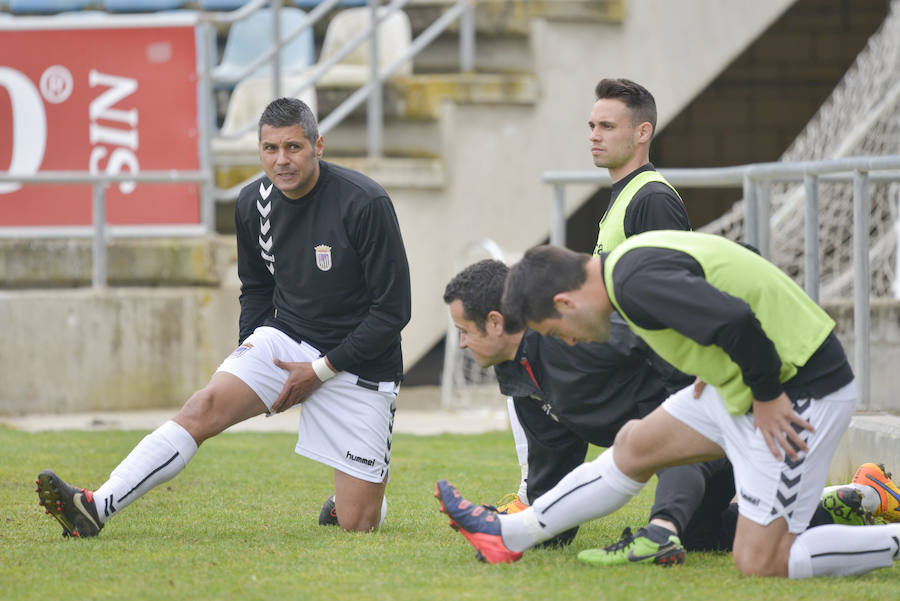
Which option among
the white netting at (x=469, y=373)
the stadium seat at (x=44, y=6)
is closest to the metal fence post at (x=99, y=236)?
the white netting at (x=469, y=373)

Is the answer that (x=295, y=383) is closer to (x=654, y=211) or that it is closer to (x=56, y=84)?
(x=654, y=211)

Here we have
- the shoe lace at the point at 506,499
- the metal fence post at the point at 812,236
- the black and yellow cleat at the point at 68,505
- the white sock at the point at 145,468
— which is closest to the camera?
the black and yellow cleat at the point at 68,505

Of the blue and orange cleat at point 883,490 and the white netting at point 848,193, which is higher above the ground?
the white netting at point 848,193

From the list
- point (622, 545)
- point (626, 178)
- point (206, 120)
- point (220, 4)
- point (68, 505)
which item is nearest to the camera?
point (622, 545)

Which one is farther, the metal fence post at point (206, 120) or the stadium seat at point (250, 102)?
the stadium seat at point (250, 102)

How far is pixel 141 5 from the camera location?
1432cm

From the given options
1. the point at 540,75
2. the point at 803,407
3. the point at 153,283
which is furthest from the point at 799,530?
the point at 540,75

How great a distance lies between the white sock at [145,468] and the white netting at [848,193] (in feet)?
14.8

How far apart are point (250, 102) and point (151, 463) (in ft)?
23.8

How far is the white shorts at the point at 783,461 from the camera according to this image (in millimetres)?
4281

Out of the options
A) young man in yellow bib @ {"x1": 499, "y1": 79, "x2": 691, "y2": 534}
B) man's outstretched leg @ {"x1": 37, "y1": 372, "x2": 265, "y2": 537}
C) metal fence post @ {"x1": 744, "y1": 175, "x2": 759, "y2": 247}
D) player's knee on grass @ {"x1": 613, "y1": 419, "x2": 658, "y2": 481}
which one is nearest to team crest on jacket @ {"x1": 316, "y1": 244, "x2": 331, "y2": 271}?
man's outstretched leg @ {"x1": 37, "y1": 372, "x2": 265, "y2": 537}

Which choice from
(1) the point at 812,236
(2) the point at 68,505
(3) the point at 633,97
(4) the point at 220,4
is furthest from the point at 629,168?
(4) the point at 220,4

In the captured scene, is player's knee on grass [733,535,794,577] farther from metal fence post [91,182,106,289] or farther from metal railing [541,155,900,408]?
metal fence post [91,182,106,289]

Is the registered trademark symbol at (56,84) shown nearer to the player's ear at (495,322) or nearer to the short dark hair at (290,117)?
the short dark hair at (290,117)
